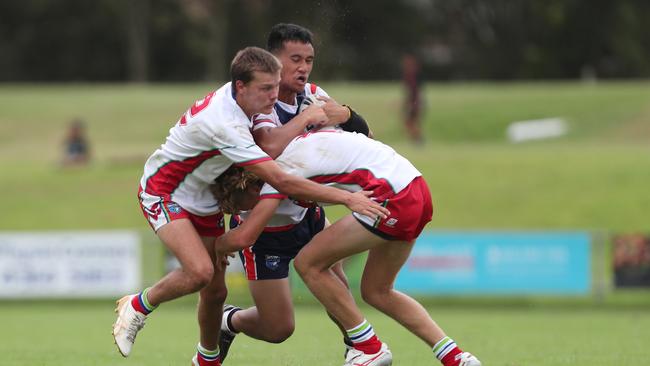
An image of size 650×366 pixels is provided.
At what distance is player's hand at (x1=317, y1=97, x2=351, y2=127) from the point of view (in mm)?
8384

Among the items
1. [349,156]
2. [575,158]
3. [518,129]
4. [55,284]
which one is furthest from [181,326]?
[518,129]

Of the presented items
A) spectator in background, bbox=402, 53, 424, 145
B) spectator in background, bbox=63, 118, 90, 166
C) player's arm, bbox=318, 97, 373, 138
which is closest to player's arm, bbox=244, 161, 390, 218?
player's arm, bbox=318, 97, 373, 138

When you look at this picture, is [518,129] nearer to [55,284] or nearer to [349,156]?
[55,284]

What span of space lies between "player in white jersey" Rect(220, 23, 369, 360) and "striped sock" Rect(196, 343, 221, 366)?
0.30 m

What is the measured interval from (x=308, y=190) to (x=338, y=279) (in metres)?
0.72

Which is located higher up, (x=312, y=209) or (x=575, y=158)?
(x=312, y=209)

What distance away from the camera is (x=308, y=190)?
7.90 meters

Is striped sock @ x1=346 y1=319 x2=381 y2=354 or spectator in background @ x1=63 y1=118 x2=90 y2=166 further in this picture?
spectator in background @ x1=63 y1=118 x2=90 y2=166

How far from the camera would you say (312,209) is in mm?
8930

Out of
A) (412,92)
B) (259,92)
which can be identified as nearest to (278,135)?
(259,92)

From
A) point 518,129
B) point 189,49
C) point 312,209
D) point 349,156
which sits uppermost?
point 349,156

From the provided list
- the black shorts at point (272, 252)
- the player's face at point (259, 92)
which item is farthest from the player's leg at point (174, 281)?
the player's face at point (259, 92)

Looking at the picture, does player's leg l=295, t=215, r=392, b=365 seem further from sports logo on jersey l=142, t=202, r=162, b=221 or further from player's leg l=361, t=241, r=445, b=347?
sports logo on jersey l=142, t=202, r=162, b=221

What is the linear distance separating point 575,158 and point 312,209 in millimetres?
19314
